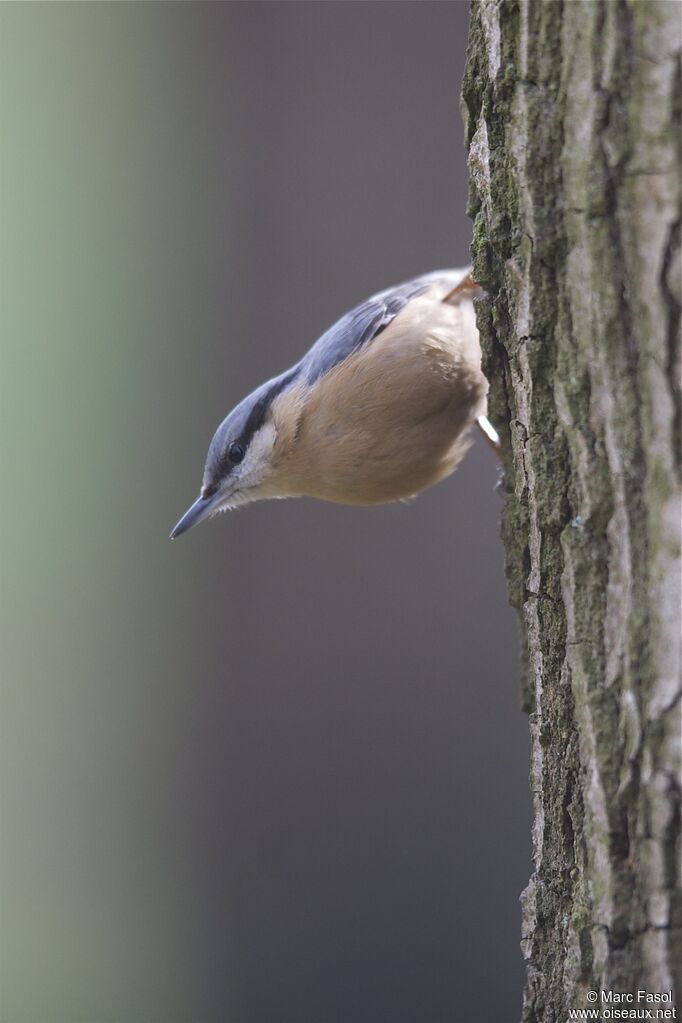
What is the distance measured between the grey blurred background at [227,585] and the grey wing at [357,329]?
169cm

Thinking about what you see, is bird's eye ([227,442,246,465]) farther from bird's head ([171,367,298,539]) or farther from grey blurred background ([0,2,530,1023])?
grey blurred background ([0,2,530,1023])

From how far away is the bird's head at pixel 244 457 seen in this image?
3.27 metres

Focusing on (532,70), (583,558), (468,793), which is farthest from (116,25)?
(583,558)

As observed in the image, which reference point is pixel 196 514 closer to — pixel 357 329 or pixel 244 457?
pixel 244 457

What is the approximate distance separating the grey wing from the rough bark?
1.17 metres

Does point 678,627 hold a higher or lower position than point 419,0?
lower

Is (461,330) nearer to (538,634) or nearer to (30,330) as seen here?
(538,634)

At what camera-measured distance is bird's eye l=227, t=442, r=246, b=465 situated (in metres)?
3.29

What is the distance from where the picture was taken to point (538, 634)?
1986 millimetres

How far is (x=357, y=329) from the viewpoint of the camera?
10.6ft

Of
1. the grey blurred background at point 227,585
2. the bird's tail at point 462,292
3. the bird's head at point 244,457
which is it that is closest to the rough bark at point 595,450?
the bird's tail at point 462,292

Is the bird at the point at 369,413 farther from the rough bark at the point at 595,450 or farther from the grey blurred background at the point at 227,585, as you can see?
the grey blurred background at the point at 227,585

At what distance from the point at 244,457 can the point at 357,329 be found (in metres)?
0.52

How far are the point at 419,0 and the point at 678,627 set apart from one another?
176 inches
